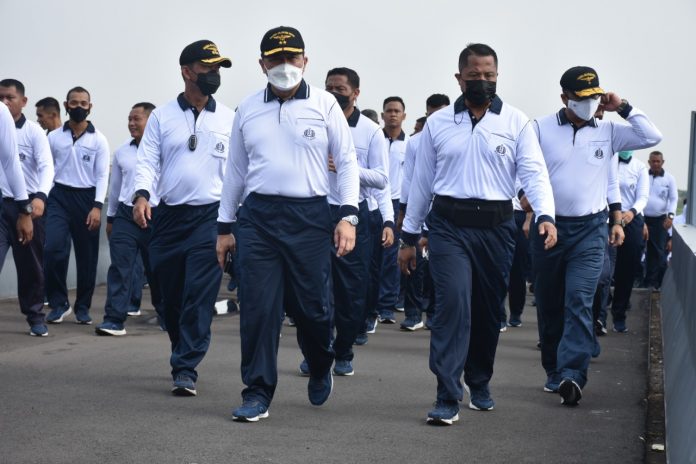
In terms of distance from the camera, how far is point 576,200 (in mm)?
8969

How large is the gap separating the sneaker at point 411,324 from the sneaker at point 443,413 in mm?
5757

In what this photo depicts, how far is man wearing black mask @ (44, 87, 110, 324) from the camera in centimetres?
1330

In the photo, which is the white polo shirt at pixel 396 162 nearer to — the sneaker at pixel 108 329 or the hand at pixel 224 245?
the sneaker at pixel 108 329

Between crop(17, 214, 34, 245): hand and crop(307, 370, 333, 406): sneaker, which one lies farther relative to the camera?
crop(17, 214, 34, 245): hand

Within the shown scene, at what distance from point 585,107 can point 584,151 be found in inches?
12.5

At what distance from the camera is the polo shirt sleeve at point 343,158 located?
7633 millimetres

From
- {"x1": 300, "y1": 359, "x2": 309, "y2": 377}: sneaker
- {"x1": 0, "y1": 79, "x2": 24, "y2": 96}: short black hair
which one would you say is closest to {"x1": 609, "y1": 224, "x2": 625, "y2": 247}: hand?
{"x1": 300, "y1": 359, "x2": 309, "y2": 377}: sneaker

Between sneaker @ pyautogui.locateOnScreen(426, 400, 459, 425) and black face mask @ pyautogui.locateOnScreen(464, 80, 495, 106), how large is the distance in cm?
171

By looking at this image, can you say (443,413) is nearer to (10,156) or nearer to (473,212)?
(473,212)

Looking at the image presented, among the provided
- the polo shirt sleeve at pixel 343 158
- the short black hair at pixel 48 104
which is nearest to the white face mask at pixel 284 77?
the polo shirt sleeve at pixel 343 158

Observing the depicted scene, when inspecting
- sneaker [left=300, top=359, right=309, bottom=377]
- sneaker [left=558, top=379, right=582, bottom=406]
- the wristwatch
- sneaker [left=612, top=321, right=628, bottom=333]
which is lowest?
sneaker [left=612, top=321, right=628, bottom=333]

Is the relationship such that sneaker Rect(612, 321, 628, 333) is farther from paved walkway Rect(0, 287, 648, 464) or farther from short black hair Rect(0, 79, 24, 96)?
short black hair Rect(0, 79, 24, 96)

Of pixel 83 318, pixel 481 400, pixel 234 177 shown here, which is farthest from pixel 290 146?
pixel 83 318

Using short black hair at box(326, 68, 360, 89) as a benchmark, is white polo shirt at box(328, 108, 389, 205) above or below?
below
